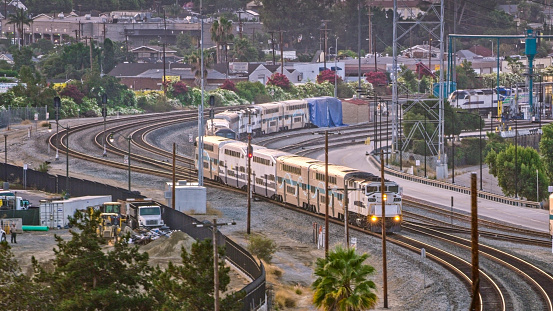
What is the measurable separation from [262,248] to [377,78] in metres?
133

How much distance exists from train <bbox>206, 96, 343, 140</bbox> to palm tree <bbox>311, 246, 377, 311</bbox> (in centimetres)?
5887

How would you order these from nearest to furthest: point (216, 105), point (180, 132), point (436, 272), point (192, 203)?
point (436, 272) → point (192, 203) → point (180, 132) → point (216, 105)

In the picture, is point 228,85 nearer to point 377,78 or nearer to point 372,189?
point 377,78

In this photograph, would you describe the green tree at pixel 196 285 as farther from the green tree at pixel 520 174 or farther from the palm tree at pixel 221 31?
the palm tree at pixel 221 31

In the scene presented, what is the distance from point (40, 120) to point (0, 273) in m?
86.9

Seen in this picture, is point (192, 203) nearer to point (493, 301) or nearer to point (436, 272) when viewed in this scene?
point (436, 272)

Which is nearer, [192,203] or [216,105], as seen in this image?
[192,203]

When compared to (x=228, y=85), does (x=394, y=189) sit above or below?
below

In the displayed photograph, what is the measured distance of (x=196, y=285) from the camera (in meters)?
40.0

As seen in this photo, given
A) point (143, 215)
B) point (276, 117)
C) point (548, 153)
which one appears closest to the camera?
point (143, 215)

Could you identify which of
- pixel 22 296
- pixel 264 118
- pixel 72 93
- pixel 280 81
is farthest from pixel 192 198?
pixel 280 81

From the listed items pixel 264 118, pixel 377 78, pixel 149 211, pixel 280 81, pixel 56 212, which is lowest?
pixel 56 212

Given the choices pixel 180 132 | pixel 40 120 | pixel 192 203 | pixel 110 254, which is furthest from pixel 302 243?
pixel 40 120

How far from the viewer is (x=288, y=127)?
13138cm
